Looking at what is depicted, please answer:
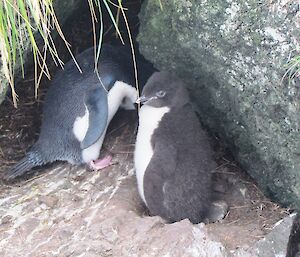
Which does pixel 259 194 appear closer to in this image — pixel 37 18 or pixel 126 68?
pixel 126 68

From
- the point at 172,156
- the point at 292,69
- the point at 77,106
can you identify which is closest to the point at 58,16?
the point at 77,106

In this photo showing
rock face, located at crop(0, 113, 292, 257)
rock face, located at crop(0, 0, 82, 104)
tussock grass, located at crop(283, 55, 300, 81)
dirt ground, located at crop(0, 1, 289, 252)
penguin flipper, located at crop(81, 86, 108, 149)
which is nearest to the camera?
tussock grass, located at crop(283, 55, 300, 81)

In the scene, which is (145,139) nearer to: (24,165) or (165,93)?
(165,93)

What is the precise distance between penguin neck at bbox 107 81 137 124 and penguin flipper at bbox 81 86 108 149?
0.08 meters

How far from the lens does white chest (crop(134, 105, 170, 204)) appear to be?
115 inches

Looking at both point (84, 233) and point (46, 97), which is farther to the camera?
point (46, 97)

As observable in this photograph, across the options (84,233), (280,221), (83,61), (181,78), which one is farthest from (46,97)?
(280,221)

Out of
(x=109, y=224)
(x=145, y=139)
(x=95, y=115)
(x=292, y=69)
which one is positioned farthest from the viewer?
(x=95, y=115)

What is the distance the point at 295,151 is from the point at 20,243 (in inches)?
41.8

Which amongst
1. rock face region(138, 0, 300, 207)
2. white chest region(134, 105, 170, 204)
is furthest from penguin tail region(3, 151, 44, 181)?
rock face region(138, 0, 300, 207)

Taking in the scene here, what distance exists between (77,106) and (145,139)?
1.63 ft

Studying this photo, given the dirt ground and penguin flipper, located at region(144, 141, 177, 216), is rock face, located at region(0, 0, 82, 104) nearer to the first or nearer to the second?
the dirt ground

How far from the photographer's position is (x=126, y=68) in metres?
3.47

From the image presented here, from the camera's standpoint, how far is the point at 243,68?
281cm
